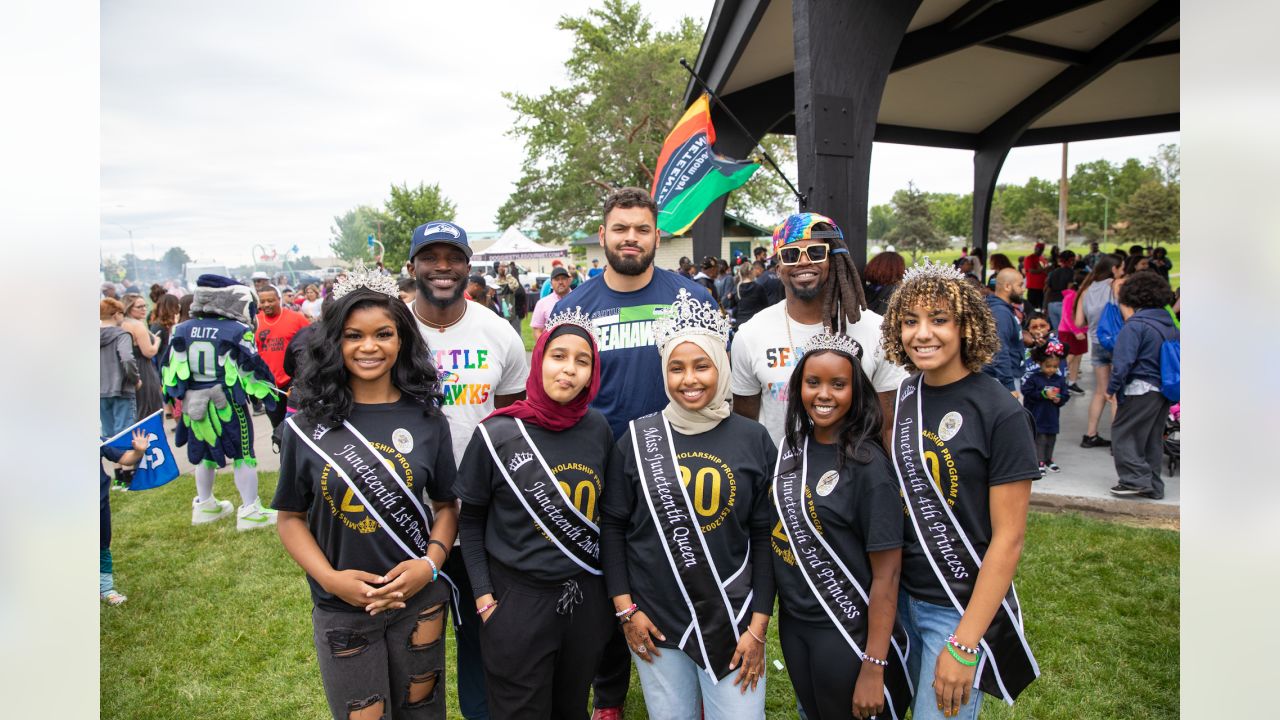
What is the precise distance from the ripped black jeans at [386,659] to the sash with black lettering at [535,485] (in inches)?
19.7

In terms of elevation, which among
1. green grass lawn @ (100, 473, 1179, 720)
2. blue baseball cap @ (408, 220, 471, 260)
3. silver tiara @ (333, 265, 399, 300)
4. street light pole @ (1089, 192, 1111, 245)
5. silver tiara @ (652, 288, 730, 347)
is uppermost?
street light pole @ (1089, 192, 1111, 245)

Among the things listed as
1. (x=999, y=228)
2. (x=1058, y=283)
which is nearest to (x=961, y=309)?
(x=1058, y=283)

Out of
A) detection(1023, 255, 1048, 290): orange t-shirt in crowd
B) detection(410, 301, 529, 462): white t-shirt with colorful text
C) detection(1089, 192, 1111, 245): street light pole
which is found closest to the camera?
detection(410, 301, 529, 462): white t-shirt with colorful text

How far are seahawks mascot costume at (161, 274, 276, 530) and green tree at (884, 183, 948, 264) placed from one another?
2807 inches

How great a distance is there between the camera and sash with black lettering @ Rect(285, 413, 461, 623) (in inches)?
93.9

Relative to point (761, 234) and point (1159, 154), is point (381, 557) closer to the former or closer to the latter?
point (761, 234)

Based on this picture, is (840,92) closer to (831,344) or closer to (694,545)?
(831,344)

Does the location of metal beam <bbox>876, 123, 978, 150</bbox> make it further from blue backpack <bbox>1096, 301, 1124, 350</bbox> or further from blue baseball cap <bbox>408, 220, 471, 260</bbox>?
blue baseball cap <bbox>408, 220, 471, 260</bbox>

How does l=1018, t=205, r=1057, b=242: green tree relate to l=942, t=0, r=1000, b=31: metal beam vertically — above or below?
above

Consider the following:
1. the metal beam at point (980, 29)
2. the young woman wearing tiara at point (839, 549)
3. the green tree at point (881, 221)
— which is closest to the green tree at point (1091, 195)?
the green tree at point (881, 221)

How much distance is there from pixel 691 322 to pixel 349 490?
1.34m

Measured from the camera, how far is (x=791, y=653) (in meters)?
2.48

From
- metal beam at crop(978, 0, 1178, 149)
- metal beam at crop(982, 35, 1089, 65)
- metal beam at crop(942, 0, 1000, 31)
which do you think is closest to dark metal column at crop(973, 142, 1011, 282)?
metal beam at crop(978, 0, 1178, 149)

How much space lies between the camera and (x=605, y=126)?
3531 cm
